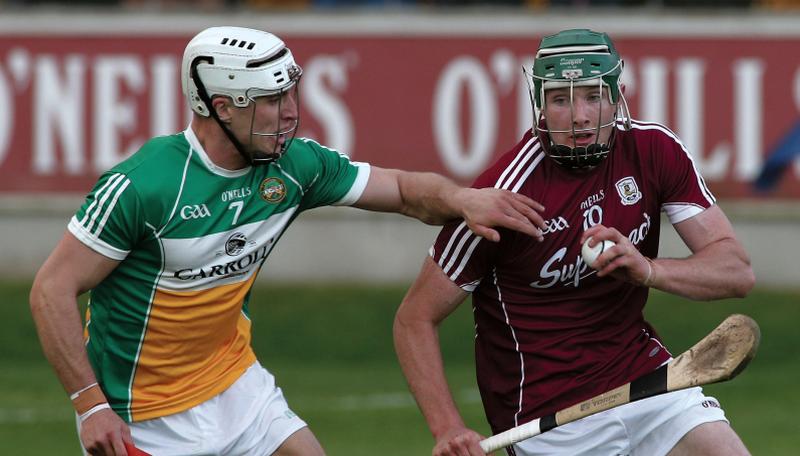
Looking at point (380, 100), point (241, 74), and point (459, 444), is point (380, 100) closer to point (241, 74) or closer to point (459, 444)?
point (241, 74)

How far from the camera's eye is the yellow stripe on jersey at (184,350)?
557 centimetres

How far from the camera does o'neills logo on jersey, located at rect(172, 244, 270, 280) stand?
18.1 feet

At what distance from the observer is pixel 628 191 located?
542 cm

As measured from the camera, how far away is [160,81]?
42.9 ft

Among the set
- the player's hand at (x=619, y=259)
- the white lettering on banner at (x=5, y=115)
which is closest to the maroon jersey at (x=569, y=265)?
the player's hand at (x=619, y=259)

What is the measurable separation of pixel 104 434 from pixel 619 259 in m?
1.83

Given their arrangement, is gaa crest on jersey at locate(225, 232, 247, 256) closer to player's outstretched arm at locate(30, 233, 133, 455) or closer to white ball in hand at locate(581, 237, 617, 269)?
player's outstretched arm at locate(30, 233, 133, 455)

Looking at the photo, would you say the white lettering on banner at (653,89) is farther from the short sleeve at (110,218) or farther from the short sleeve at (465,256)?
the short sleeve at (110,218)

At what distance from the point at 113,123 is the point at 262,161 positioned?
788 centimetres

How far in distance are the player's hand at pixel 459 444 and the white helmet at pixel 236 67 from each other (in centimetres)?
136

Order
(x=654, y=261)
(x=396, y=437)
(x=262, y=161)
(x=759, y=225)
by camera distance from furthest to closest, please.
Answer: (x=759, y=225), (x=396, y=437), (x=262, y=161), (x=654, y=261)

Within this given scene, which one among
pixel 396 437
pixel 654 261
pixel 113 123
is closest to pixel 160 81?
pixel 113 123

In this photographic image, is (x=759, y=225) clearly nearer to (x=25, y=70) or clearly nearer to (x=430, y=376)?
(x=25, y=70)

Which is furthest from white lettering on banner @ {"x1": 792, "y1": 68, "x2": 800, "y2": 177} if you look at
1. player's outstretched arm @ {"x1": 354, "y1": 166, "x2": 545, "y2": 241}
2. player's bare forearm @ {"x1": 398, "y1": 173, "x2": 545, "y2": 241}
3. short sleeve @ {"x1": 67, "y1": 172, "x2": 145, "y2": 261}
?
short sleeve @ {"x1": 67, "y1": 172, "x2": 145, "y2": 261}
